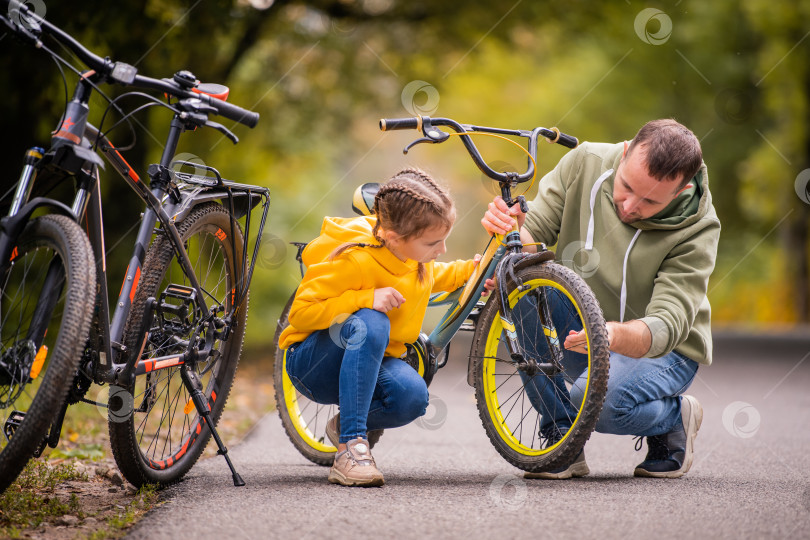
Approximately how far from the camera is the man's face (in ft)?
11.6

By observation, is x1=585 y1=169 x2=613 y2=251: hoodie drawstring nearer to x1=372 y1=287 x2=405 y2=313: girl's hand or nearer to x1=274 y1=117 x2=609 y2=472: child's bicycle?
x1=274 y1=117 x2=609 y2=472: child's bicycle

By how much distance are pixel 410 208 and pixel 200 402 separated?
1.05m

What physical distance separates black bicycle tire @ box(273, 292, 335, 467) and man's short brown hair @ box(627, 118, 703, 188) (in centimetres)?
160

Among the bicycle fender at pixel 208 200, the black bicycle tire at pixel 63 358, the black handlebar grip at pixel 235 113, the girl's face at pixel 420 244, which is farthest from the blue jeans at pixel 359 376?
the black bicycle tire at pixel 63 358

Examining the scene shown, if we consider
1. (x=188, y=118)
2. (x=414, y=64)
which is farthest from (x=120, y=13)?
(x=414, y=64)

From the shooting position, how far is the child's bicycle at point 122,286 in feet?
8.64

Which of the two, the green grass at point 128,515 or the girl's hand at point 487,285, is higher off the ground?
the girl's hand at point 487,285

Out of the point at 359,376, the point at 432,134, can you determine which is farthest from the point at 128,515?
the point at 432,134

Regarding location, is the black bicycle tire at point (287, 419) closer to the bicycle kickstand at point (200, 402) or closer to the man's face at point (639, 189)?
the bicycle kickstand at point (200, 402)

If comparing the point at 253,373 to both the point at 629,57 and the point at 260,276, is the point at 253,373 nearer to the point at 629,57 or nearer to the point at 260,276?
the point at 260,276

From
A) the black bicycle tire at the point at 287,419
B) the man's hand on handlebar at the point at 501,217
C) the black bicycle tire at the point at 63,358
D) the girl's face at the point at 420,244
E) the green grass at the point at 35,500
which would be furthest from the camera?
the black bicycle tire at the point at 287,419

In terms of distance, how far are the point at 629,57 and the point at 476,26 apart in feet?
35.7

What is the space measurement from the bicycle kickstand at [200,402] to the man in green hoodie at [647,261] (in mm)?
1117

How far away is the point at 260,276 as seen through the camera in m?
16.7
